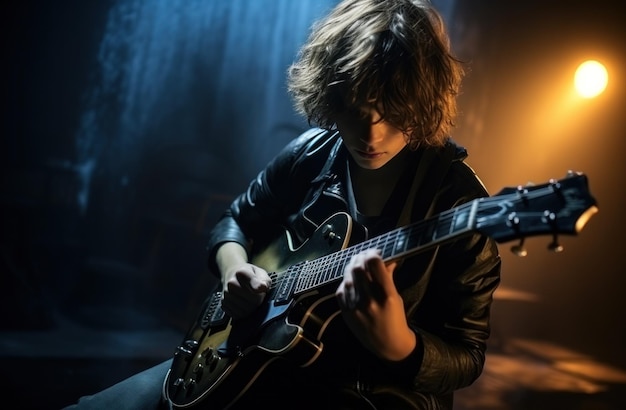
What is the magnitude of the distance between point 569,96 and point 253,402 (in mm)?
4899

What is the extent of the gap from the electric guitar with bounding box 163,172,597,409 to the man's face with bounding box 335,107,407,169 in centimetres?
15

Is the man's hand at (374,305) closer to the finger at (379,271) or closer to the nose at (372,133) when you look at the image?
the finger at (379,271)

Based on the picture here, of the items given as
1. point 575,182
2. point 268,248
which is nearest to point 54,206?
point 268,248

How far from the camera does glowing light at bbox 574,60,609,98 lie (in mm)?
5039

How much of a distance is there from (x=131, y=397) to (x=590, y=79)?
4.94 m

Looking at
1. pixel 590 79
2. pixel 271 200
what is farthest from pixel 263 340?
pixel 590 79

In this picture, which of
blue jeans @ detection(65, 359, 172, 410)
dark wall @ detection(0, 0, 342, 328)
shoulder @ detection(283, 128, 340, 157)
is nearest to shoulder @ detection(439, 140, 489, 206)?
shoulder @ detection(283, 128, 340, 157)

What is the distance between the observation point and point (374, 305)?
1085mm

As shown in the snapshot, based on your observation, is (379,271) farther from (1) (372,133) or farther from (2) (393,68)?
(2) (393,68)

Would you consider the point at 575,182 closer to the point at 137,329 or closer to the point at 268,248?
the point at 268,248

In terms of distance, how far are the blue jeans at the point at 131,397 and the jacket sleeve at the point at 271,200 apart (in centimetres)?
38

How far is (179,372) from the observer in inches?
58.2

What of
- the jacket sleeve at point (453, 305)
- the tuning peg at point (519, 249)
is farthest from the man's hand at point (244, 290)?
the tuning peg at point (519, 249)

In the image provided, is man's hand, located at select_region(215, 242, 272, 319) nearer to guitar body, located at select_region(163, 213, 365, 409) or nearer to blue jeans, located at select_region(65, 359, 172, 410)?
guitar body, located at select_region(163, 213, 365, 409)
